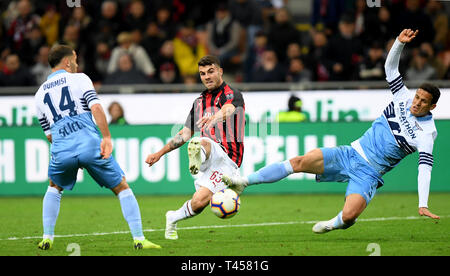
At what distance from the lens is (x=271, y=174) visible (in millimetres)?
7934

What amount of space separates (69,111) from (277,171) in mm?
2199

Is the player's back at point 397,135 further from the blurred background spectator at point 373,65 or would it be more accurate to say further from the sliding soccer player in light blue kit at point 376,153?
the blurred background spectator at point 373,65

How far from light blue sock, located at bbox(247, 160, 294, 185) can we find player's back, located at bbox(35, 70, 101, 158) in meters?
1.62

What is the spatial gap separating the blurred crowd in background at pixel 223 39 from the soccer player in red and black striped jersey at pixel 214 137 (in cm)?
746

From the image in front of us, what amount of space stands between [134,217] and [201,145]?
3.43 feet

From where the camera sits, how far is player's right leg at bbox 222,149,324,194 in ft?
25.7

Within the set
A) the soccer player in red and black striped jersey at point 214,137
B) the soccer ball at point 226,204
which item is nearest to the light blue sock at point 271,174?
the soccer ball at point 226,204

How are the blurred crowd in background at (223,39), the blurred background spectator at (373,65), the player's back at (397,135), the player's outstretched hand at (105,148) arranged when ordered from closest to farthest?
1. the player's outstretched hand at (105,148)
2. the player's back at (397,135)
3. the blurred background spectator at (373,65)
4. the blurred crowd in background at (223,39)

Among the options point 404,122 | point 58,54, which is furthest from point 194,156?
point 404,122

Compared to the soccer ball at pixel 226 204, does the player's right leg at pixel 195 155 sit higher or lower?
higher

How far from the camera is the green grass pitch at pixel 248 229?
25.3 ft

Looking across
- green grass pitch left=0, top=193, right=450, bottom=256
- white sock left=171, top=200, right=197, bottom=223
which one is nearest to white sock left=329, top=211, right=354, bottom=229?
green grass pitch left=0, top=193, right=450, bottom=256

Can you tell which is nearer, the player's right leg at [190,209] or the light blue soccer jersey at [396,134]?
the light blue soccer jersey at [396,134]

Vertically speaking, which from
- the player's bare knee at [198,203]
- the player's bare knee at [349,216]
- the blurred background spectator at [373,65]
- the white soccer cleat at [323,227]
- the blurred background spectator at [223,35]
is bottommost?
the white soccer cleat at [323,227]
